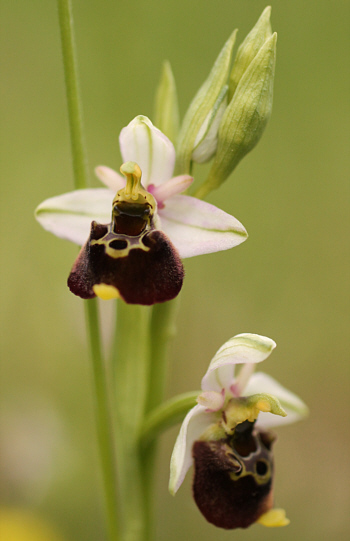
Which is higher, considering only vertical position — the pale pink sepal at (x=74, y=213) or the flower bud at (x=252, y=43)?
the flower bud at (x=252, y=43)

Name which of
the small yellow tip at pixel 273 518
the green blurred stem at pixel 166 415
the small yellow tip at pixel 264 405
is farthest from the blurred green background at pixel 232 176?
the small yellow tip at pixel 264 405

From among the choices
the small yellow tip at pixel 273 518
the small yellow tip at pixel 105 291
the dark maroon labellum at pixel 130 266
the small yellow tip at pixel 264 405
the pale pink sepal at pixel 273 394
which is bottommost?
the small yellow tip at pixel 273 518

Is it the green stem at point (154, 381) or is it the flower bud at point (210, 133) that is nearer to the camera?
the flower bud at point (210, 133)

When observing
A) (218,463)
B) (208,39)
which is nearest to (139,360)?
(218,463)

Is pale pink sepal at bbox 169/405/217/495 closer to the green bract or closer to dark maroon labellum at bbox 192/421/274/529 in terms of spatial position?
dark maroon labellum at bbox 192/421/274/529

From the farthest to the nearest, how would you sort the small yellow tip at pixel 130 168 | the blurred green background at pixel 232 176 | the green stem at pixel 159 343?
the blurred green background at pixel 232 176 < the green stem at pixel 159 343 < the small yellow tip at pixel 130 168

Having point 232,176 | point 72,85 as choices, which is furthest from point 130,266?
point 232,176

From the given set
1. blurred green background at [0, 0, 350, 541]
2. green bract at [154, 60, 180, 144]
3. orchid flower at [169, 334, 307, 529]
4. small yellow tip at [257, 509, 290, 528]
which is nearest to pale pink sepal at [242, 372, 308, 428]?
orchid flower at [169, 334, 307, 529]

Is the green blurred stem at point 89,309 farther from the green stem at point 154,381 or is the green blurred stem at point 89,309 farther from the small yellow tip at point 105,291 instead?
the small yellow tip at point 105,291
